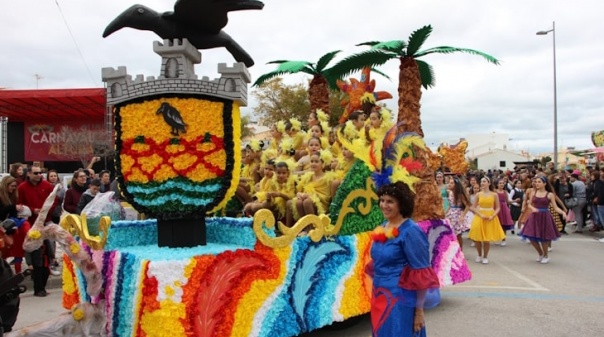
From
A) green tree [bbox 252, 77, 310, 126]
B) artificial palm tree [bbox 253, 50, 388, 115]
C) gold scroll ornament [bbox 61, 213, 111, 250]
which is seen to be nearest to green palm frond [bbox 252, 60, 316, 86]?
artificial palm tree [bbox 253, 50, 388, 115]

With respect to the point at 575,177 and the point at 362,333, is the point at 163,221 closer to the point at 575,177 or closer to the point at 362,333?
the point at 362,333

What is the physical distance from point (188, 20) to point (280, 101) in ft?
74.7

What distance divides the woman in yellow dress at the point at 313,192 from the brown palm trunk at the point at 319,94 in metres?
4.86

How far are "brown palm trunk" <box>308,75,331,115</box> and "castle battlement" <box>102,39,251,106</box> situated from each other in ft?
21.8

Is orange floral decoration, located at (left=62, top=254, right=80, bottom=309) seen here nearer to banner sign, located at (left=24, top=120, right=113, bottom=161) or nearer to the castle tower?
the castle tower

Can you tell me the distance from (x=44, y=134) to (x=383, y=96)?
102 feet

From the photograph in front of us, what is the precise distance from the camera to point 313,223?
4406 mm

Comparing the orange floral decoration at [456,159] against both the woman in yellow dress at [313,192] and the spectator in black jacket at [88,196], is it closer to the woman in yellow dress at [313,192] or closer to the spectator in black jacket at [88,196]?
the woman in yellow dress at [313,192]

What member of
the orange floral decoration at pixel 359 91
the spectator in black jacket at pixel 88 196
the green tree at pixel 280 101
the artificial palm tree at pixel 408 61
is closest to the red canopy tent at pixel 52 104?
the green tree at pixel 280 101

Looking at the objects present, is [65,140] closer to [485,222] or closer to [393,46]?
[393,46]

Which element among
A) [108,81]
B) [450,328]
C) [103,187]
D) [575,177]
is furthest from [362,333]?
[575,177]

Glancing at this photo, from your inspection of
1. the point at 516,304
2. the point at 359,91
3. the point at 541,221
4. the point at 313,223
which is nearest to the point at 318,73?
the point at 359,91

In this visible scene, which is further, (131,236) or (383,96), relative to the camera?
(383,96)

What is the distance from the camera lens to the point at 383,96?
9.05 meters
